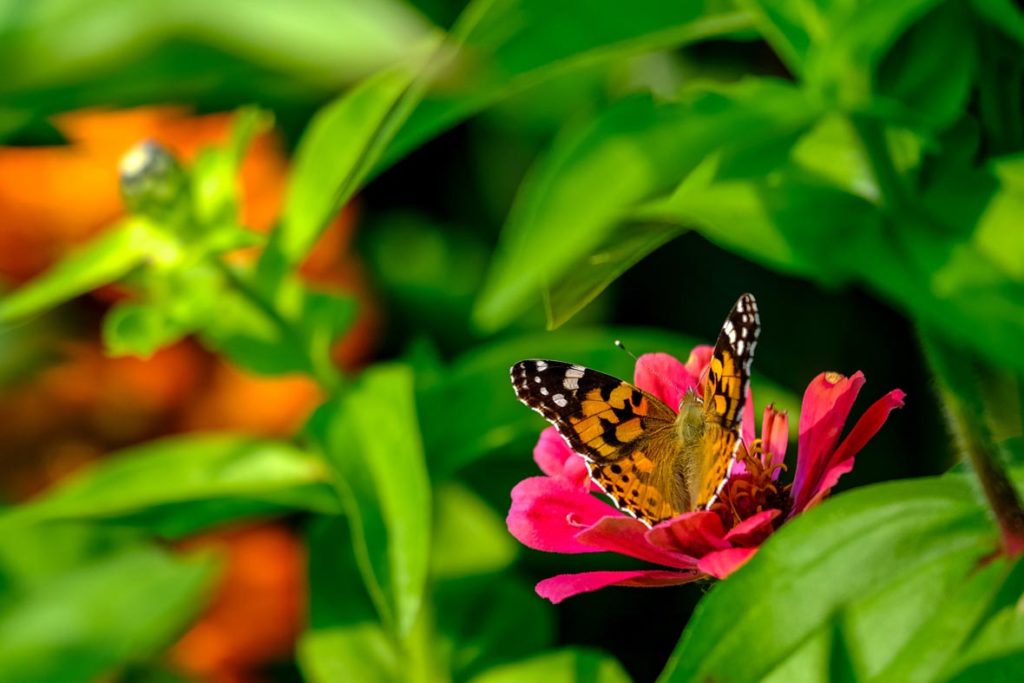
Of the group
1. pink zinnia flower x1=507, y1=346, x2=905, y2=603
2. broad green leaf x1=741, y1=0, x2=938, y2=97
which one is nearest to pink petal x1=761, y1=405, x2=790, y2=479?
pink zinnia flower x1=507, y1=346, x2=905, y2=603

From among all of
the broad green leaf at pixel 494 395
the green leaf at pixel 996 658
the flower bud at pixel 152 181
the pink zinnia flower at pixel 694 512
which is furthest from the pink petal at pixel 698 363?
the flower bud at pixel 152 181

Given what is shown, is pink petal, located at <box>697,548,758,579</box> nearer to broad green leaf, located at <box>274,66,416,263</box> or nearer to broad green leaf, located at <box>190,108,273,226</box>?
broad green leaf, located at <box>274,66,416,263</box>

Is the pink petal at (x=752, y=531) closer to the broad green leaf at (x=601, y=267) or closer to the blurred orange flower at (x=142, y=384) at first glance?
the broad green leaf at (x=601, y=267)

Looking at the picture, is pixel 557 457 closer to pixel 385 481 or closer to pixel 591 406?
pixel 591 406

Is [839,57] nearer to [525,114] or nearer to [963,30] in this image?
[963,30]

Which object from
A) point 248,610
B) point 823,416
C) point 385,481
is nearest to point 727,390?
point 823,416

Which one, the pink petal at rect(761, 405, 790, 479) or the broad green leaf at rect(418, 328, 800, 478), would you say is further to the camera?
the broad green leaf at rect(418, 328, 800, 478)
